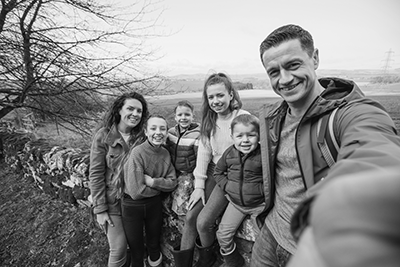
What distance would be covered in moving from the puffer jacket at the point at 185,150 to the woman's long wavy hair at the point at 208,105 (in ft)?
0.51

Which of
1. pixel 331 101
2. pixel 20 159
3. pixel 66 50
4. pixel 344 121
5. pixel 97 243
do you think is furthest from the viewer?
pixel 20 159

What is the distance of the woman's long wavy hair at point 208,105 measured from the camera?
6.74ft

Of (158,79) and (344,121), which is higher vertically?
(158,79)

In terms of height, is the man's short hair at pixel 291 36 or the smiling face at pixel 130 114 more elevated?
the man's short hair at pixel 291 36

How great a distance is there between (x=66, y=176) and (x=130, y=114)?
215 cm

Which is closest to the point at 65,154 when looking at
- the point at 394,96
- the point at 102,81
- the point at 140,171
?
the point at 102,81

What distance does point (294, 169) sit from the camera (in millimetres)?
1225

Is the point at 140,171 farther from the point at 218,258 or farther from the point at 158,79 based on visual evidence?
the point at 158,79

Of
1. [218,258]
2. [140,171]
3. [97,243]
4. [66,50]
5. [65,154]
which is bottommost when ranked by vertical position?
[97,243]

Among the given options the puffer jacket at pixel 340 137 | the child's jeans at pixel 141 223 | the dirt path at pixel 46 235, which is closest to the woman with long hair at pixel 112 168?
the child's jeans at pixel 141 223

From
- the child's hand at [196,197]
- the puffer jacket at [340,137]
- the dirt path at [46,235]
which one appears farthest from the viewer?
the dirt path at [46,235]

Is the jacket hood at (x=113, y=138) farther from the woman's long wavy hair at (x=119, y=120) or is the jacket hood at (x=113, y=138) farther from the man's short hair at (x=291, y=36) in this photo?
the man's short hair at (x=291, y=36)

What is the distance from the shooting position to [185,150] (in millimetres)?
2160

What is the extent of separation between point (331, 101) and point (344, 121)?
0.51ft
